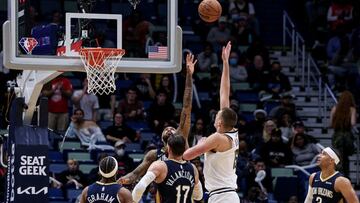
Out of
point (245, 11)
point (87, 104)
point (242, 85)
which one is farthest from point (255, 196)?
point (245, 11)

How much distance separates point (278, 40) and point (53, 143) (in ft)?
24.5

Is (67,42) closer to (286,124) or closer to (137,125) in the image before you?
(137,125)

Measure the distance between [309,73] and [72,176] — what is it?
6.94 meters

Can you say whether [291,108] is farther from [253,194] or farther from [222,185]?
[222,185]

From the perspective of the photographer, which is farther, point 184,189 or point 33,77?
point 33,77

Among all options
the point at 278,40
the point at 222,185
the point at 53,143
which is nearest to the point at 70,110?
the point at 53,143

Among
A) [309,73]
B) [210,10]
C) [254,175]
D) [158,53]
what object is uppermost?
[210,10]

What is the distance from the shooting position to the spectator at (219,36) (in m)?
23.6

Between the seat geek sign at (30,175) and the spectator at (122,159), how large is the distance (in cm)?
451

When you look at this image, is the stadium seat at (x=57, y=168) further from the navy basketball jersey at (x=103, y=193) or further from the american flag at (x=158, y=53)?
the navy basketball jersey at (x=103, y=193)

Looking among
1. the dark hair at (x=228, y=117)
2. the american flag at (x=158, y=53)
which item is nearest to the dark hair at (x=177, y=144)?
the dark hair at (x=228, y=117)

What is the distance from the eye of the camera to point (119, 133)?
20.0m

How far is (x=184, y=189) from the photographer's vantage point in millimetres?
12750

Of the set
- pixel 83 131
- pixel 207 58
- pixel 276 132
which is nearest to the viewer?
pixel 83 131
